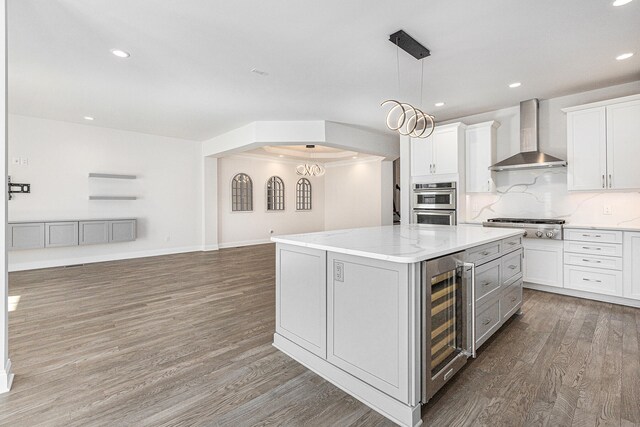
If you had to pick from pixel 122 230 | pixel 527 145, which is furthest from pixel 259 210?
Answer: pixel 527 145

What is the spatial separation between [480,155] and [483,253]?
10.3 feet

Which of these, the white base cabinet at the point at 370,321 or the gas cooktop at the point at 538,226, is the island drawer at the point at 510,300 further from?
the white base cabinet at the point at 370,321

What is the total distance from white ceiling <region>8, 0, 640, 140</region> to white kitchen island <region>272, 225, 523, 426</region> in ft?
6.15

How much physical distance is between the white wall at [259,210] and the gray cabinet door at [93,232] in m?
2.63

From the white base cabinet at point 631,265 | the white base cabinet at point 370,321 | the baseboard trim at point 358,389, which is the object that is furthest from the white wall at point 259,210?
the white base cabinet at point 631,265

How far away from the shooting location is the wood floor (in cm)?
173

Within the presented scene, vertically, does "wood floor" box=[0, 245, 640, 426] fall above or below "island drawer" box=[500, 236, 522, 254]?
below

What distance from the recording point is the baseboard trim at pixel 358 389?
1.66 metres

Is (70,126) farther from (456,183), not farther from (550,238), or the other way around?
(550,238)

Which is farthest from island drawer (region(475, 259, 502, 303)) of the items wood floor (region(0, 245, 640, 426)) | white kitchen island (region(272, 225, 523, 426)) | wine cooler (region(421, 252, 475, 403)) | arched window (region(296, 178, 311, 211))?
arched window (region(296, 178, 311, 211))

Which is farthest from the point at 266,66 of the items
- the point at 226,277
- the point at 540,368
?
the point at 540,368

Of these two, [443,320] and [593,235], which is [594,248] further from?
[443,320]

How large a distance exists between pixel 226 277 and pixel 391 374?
12.3ft

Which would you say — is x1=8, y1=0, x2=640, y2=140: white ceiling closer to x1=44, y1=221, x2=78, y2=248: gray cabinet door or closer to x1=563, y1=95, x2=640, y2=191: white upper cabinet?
x1=563, y1=95, x2=640, y2=191: white upper cabinet
